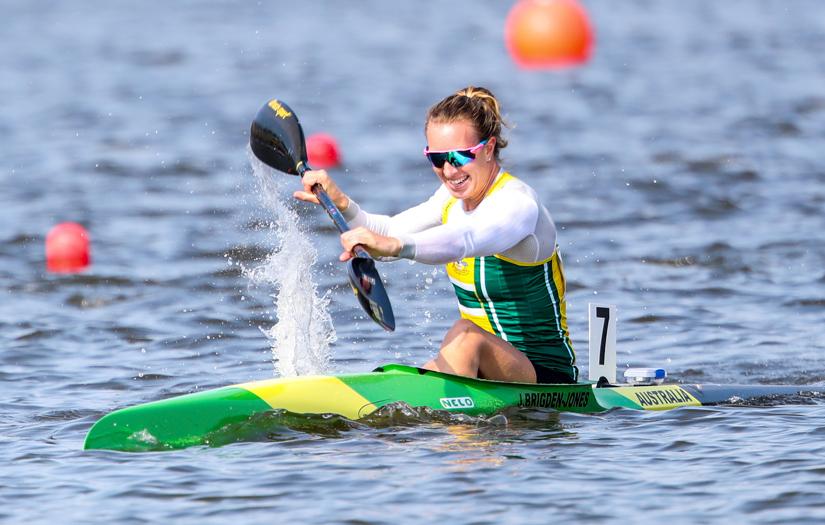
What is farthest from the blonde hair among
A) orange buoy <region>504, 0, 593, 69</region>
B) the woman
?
orange buoy <region>504, 0, 593, 69</region>

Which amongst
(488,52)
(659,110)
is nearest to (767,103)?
(659,110)

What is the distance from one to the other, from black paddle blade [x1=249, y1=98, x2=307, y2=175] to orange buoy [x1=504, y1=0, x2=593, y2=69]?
41.9 feet

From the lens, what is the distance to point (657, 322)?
9.44 m

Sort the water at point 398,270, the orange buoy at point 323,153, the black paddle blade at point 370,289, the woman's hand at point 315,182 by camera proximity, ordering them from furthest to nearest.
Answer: the orange buoy at point 323,153 < the woman's hand at point 315,182 < the black paddle blade at point 370,289 < the water at point 398,270

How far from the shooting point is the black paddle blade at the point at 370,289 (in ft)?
19.0

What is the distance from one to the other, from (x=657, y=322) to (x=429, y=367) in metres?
3.58

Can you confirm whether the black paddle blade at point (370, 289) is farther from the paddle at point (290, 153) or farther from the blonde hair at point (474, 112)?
the blonde hair at point (474, 112)

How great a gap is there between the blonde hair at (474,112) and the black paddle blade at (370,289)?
684 mm

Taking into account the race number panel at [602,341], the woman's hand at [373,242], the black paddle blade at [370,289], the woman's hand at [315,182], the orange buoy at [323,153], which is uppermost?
the orange buoy at [323,153]

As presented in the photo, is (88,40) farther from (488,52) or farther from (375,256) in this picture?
(375,256)

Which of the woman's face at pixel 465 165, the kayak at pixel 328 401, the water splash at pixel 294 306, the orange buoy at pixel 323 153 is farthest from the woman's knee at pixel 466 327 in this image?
the orange buoy at pixel 323 153

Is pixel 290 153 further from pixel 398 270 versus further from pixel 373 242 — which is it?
pixel 398 270

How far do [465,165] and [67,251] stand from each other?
20.3 feet

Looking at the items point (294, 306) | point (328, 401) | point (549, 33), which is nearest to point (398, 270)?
point (294, 306)
